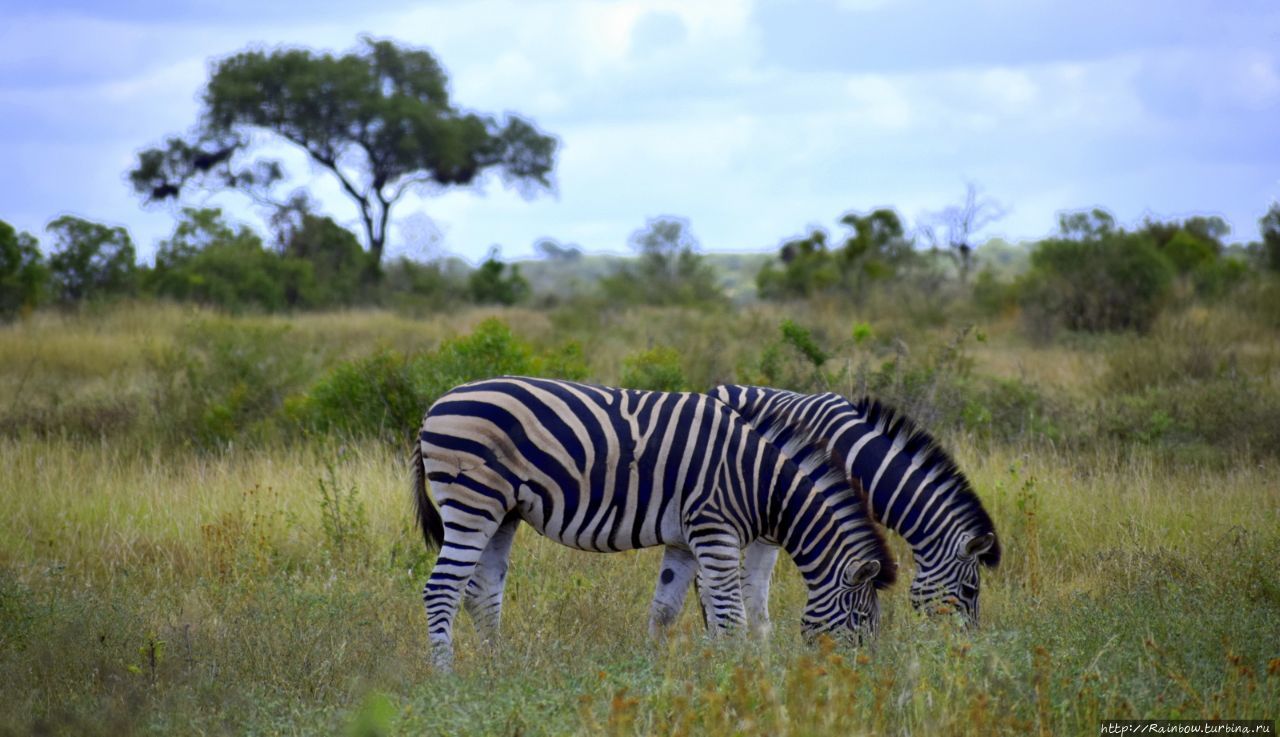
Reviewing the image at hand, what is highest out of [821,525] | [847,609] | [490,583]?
[821,525]

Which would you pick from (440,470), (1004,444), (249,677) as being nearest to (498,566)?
(440,470)

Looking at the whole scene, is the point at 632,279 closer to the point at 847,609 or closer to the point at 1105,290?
the point at 1105,290

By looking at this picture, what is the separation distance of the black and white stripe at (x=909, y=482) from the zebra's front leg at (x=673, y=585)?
491 millimetres

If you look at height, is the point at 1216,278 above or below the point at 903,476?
above

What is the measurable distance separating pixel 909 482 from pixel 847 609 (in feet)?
3.58

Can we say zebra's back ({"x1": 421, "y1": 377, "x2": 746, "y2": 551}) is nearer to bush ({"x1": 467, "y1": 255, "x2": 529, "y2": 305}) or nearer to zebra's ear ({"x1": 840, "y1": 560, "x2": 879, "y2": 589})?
zebra's ear ({"x1": 840, "y1": 560, "x2": 879, "y2": 589})

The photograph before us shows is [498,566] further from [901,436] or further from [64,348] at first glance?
[64,348]

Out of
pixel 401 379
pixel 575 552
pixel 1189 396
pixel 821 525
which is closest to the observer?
pixel 821 525

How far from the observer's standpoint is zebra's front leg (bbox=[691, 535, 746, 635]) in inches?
221

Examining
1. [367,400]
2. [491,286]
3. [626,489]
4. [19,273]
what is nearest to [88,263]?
[19,273]

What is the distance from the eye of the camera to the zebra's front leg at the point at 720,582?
5.60 m

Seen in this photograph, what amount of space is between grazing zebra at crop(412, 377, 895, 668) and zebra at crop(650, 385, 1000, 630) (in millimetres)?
304

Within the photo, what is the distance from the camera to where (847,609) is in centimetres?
548

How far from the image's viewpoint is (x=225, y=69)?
38.2m
